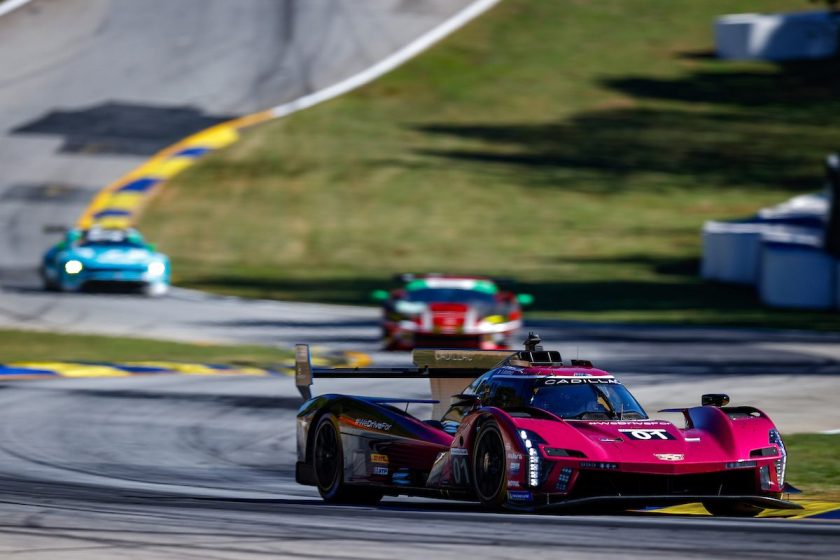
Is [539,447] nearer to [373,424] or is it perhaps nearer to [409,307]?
[373,424]

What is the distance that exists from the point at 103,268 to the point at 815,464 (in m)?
22.0

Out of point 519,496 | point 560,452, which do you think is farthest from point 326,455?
point 560,452

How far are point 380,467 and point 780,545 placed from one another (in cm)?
379

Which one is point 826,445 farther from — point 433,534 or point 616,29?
point 616,29

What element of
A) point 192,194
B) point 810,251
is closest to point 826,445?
point 810,251

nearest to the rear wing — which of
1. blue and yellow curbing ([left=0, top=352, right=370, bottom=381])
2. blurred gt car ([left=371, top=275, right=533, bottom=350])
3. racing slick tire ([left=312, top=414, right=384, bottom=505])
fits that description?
racing slick tire ([left=312, top=414, right=384, bottom=505])

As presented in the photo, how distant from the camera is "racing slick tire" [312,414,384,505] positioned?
480 inches

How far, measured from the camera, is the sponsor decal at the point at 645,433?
1067cm

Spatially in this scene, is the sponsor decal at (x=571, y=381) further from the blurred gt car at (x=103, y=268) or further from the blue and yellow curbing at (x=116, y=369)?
the blurred gt car at (x=103, y=268)

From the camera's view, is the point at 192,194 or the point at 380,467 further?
the point at 192,194

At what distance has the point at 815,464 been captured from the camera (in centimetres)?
1412

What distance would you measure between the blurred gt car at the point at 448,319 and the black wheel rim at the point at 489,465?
46.2 ft

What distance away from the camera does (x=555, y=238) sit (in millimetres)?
44406

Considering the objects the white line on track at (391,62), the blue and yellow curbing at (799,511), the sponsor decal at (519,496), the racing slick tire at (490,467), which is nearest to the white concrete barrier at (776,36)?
the white line on track at (391,62)
